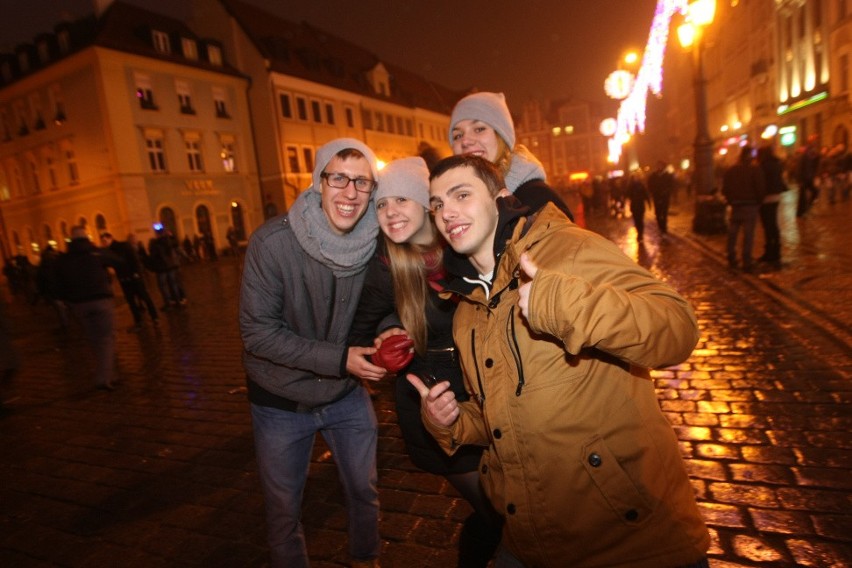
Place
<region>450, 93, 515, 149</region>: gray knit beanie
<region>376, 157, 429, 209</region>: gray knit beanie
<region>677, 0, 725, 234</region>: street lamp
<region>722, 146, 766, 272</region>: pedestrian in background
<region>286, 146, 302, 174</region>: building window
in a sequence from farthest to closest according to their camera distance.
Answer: <region>286, 146, 302, 174</region>: building window
<region>677, 0, 725, 234</region>: street lamp
<region>722, 146, 766, 272</region>: pedestrian in background
<region>450, 93, 515, 149</region>: gray knit beanie
<region>376, 157, 429, 209</region>: gray knit beanie

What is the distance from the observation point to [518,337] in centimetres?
170

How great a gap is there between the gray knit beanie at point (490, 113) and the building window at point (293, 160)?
3244 cm

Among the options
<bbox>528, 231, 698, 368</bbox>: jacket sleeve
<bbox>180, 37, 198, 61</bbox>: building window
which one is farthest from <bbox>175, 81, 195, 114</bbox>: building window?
<bbox>528, 231, 698, 368</bbox>: jacket sleeve

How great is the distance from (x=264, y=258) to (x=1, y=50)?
41.6m

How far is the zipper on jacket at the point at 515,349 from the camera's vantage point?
5.49 feet

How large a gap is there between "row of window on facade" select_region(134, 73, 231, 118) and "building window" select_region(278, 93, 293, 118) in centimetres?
342

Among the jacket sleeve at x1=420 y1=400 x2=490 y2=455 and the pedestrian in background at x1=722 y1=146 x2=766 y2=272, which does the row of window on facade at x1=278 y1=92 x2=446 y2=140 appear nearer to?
the pedestrian in background at x1=722 y1=146 x2=766 y2=272

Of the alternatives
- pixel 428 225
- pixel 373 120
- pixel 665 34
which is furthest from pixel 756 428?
pixel 373 120

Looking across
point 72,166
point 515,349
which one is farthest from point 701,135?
point 72,166

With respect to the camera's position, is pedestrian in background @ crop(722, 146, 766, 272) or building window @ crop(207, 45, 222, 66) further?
building window @ crop(207, 45, 222, 66)

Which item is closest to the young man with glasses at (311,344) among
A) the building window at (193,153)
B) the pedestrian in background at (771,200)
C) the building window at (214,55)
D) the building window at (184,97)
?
the pedestrian in background at (771,200)

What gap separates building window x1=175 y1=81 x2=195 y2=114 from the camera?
94.6 feet

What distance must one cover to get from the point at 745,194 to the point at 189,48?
3224cm

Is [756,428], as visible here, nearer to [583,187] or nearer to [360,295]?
[360,295]
